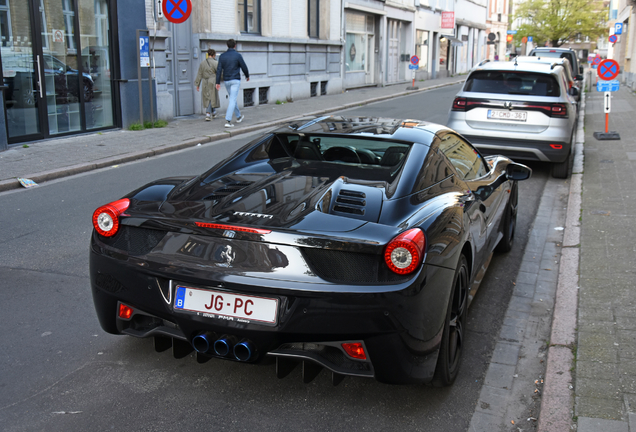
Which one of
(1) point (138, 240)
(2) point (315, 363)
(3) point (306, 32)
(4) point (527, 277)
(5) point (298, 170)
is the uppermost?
(3) point (306, 32)

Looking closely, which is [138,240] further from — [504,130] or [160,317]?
[504,130]

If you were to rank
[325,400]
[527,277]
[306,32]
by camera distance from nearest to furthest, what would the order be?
[325,400] → [527,277] → [306,32]

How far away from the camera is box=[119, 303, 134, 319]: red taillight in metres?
3.24

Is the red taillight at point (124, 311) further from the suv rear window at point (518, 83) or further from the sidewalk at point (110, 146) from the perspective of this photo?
the suv rear window at point (518, 83)

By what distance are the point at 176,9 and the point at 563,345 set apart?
12.3 metres

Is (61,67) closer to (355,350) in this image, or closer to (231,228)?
(231,228)

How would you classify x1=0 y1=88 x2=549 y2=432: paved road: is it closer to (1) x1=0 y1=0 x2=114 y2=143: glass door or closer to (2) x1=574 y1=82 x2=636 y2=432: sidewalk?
(2) x1=574 y1=82 x2=636 y2=432: sidewalk

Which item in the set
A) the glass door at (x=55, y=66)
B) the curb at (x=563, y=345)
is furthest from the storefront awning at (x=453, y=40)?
the curb at (x=563, y=345)

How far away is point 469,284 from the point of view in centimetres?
387

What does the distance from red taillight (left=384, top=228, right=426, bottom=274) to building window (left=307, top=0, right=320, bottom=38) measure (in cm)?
2265

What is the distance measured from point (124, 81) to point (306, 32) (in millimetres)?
10729

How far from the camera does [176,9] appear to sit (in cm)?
1403

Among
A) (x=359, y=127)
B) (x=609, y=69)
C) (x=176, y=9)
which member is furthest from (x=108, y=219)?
(x=609, y=69)

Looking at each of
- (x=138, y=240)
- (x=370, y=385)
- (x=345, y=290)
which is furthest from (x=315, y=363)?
(x=138, y=240)
